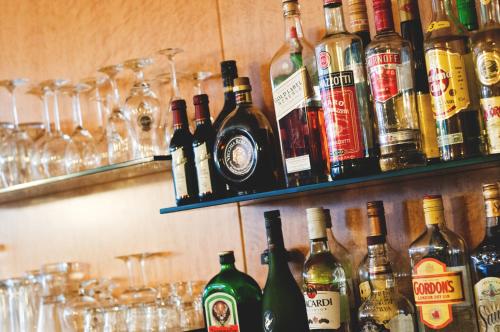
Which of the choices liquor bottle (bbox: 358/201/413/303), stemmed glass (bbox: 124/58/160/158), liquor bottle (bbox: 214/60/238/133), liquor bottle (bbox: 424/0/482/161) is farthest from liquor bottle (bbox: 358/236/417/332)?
stemmed glass (bbox: 124/58/160/158)

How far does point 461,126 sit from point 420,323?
440 mm

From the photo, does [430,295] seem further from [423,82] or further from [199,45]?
[199,45]

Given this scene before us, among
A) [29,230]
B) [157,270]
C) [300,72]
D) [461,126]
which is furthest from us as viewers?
[29,230]

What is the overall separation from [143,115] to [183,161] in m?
0.25

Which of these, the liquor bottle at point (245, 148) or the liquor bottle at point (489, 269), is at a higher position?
the liquor bottle at point (245, 148)

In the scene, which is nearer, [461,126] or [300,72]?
[461,126]

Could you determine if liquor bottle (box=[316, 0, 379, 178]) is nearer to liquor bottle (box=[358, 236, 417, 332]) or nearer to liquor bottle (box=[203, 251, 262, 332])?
liquor bottle (box=[358, 236, 417, 332])

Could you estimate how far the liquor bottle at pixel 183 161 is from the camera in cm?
221

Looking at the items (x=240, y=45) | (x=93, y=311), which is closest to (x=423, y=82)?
(x=240, y=45)

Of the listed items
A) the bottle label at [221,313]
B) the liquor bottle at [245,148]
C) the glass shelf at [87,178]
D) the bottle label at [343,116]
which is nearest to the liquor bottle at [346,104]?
the bottle label at [343,116]

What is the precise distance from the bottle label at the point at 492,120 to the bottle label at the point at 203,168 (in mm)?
738

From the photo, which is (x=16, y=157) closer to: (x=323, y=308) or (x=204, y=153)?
(x=204, y=153)

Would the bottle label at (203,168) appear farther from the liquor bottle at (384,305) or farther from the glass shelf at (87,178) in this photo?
the liquor bottle at (384,305)

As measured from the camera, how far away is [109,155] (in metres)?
2.48
